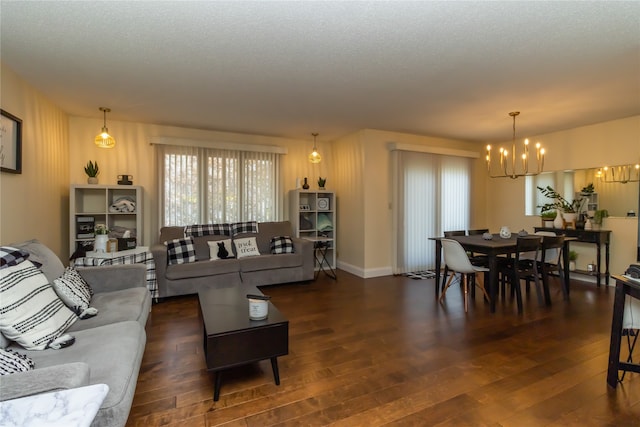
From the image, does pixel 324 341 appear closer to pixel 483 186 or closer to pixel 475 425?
pixel 475 425

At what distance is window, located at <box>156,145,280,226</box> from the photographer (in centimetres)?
467

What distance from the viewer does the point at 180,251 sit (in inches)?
161

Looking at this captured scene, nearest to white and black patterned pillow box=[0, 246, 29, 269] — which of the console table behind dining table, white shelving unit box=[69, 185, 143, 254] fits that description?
white shelving unit box=[69, 185, 143, 254]

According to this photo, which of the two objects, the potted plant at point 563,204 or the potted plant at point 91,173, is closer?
the potted plant at point 91,173

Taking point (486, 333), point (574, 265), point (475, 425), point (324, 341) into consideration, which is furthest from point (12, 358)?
point (574, 265)

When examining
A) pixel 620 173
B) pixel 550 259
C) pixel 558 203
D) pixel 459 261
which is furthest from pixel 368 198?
pixel 620 173

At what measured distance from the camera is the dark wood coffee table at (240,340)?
1855 millimetres

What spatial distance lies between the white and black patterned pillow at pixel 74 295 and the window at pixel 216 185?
2.50 meters

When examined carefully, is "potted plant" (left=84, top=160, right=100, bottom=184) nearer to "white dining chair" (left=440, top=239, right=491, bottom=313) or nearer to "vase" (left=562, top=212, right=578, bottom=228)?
"white dining chair" (left=440, top=239, right=491, bottom=313)

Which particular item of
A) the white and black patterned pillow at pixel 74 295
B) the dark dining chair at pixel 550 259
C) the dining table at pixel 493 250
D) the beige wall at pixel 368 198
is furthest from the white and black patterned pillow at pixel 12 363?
the dark dining chair at pixel 550 259

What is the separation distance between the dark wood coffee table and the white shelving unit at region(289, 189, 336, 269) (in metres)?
3.18

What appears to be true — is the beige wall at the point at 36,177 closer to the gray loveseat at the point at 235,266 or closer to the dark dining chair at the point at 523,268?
the gray loveseat at the point at 235,266

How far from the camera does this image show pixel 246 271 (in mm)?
4234

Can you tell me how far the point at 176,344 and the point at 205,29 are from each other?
2415 mm
